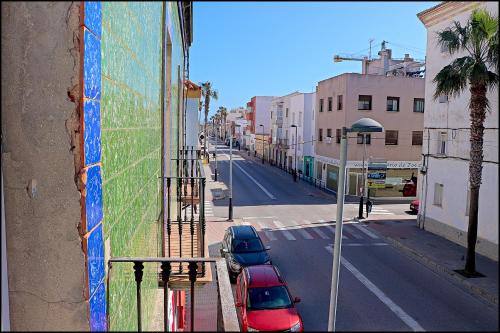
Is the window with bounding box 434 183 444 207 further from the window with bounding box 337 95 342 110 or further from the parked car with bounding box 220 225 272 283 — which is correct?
the window with bounding box 337 95 342 110

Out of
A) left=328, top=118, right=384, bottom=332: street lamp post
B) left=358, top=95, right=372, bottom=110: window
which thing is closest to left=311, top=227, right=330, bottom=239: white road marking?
left=358, top=95, right=372, bottom=110: window

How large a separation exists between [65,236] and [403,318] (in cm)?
173

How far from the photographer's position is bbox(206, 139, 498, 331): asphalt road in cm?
890

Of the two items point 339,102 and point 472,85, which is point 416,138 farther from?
point 472,85

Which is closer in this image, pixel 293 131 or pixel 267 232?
pixel 267 232

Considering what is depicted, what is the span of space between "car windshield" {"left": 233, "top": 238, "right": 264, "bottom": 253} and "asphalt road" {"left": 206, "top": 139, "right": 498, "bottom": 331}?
119 cm

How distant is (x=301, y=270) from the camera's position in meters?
15.4

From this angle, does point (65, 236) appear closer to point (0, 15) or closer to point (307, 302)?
point (0, 15)

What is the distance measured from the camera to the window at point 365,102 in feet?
95.2

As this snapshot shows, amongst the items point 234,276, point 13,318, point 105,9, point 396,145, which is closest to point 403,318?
point 13,318

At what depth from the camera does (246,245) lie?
1558 cm

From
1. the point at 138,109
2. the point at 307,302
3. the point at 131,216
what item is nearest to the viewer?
Result: the point at 131,216

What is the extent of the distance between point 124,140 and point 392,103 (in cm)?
2782

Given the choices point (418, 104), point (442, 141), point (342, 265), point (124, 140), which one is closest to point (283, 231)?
point (342, 265)
